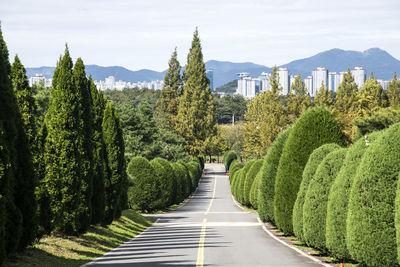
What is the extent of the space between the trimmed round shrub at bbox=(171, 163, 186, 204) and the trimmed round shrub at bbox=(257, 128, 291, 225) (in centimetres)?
1962

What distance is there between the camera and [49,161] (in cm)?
1625

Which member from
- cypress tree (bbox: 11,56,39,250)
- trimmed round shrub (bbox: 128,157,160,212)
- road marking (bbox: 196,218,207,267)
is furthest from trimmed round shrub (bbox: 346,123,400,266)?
trimmed round shrub (bbox: 128,157,160,212)

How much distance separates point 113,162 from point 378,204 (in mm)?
15998

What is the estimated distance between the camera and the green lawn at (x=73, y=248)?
39.8 ft

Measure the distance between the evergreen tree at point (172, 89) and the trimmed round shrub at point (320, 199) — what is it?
76.8 metres

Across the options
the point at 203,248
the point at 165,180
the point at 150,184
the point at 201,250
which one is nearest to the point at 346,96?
the point at 165,180

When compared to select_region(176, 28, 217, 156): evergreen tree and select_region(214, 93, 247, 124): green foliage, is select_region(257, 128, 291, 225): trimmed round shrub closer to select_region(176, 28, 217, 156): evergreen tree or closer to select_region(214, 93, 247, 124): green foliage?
select_region(176, 28, 217, 156): evergreen tree

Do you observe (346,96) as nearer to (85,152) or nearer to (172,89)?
(172,89)

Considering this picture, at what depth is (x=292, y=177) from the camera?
19.1m

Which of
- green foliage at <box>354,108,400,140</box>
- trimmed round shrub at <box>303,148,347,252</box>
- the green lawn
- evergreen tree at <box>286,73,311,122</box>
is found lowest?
the green lawn

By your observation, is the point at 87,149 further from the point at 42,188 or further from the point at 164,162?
the point at 164,162

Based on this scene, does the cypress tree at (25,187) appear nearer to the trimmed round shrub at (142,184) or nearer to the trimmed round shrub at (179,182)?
the trimmed round shrub at (142,184)

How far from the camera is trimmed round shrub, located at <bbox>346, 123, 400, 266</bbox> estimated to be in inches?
399

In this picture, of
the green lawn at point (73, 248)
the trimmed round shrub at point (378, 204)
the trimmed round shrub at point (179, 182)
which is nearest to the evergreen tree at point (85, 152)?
the green lawn at point (73, 248)
